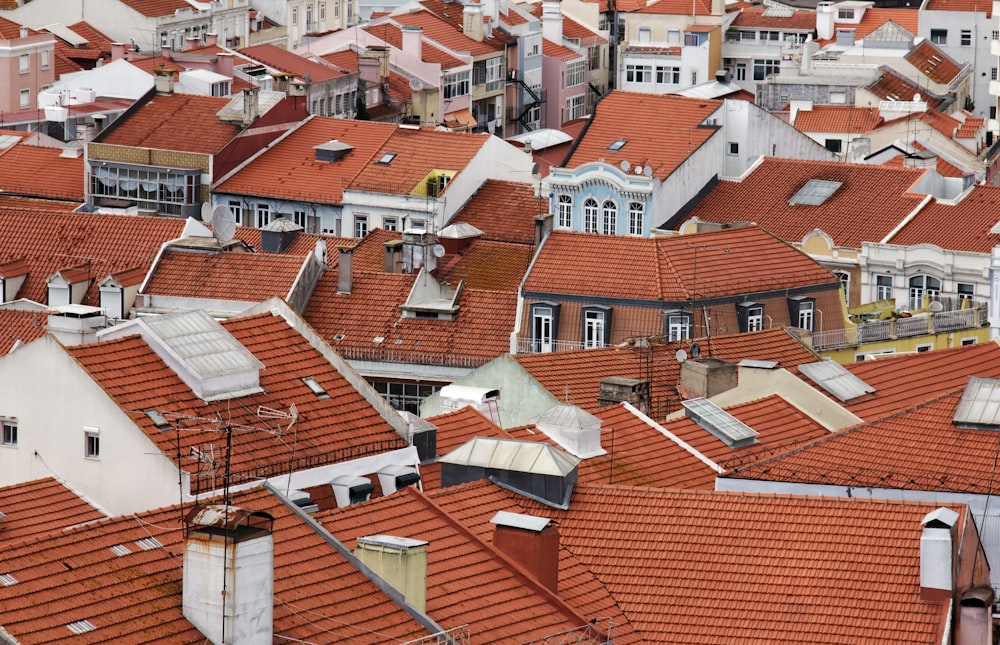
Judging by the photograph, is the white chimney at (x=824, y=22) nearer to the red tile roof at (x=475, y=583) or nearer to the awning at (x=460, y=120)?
the awning at (x=460, y=120)

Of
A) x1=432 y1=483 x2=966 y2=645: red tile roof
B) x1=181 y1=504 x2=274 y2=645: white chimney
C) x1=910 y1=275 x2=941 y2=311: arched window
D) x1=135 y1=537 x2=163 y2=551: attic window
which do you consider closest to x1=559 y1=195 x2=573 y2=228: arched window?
x1=910 y1=275 x2=941 y2=311: arched window

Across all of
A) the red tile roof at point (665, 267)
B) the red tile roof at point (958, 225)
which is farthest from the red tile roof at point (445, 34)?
the red tile roof at point (665, 267)

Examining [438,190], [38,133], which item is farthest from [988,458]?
[38,133]

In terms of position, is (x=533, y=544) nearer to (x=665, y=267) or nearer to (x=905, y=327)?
(x=665, y=267)

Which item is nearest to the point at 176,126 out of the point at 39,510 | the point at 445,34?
the point at 445,34

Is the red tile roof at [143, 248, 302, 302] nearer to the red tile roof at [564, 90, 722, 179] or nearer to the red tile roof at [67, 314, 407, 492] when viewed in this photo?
the red tile roof at [564, 90, 722, 179]

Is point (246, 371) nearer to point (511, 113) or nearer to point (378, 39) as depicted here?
point (378, 39)
